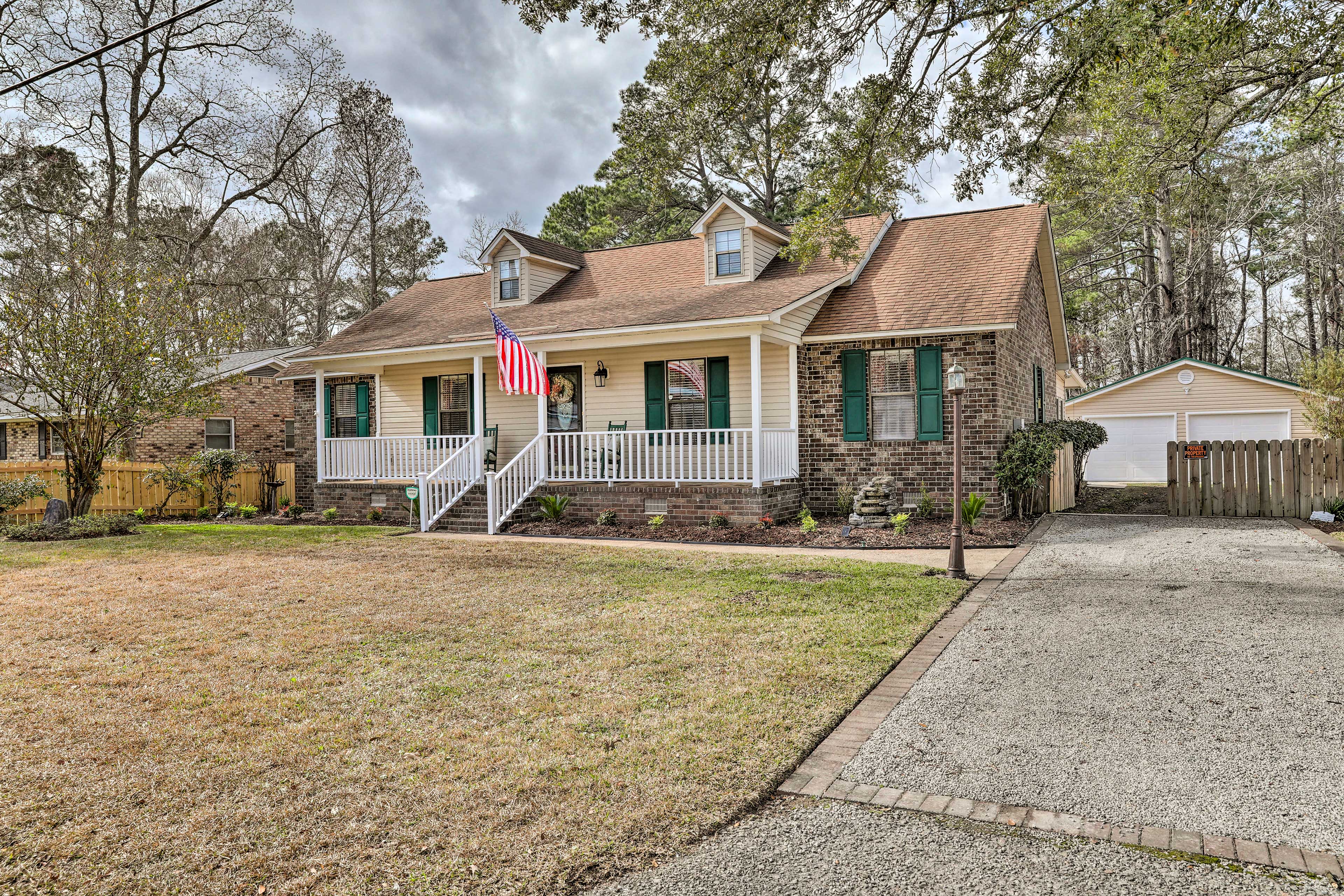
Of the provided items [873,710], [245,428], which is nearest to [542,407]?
[873,710]

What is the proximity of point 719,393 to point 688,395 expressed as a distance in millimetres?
656

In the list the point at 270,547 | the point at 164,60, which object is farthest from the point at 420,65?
the point at 164,60

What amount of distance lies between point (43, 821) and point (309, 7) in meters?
9.43

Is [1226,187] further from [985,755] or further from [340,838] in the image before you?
[340,838]

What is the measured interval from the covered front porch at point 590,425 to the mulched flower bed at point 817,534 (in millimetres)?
812

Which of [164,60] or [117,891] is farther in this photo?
[164,60]

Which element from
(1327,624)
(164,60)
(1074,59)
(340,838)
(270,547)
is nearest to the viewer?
(340,838)

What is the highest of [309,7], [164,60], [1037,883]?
[164,60]

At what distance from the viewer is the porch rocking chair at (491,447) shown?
15480 millimetres

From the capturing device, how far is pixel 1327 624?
20.1 feet

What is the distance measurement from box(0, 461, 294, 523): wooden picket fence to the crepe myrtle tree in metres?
1.17

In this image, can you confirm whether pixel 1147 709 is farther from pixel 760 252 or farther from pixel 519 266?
pixel 519 266

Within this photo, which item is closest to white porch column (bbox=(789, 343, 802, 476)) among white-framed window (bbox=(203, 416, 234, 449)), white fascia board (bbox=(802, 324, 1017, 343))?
white fascia board (bbox=(802, 324, 1017, 343))

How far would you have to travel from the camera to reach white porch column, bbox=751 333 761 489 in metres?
12.7
